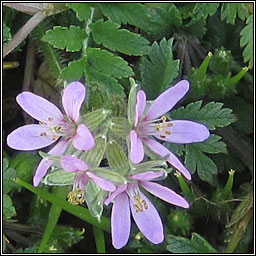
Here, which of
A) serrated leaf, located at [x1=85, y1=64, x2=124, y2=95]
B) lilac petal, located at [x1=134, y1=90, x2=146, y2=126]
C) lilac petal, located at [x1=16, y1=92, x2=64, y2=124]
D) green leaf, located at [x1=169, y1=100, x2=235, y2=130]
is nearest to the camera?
lilac petal, located at [x1=134, y1=90, x2=146, y2=126]

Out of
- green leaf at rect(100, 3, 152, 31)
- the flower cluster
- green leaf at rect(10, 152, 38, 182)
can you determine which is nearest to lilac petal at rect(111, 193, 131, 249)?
the flower cluster

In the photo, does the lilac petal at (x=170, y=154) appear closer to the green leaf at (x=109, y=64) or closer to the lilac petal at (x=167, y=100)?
the lilac petal at (x=167, y=100)

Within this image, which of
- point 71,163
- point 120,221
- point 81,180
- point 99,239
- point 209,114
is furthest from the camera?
point 99,239

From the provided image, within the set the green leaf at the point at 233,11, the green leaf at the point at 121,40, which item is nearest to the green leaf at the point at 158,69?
the green leaf at the point at 121,40

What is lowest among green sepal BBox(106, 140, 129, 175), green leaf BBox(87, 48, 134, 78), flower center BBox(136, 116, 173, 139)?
green sepal BBox(106, 140, 129, 175)

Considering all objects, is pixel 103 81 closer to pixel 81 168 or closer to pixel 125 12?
pixel 125 12

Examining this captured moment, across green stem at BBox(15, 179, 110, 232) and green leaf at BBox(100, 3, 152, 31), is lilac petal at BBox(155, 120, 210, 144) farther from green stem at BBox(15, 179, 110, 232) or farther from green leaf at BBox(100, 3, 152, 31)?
green stem at BBox(15, 179, 110, 232)

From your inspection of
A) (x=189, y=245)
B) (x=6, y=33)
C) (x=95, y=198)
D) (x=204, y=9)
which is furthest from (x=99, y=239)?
(x=204, y=9)
